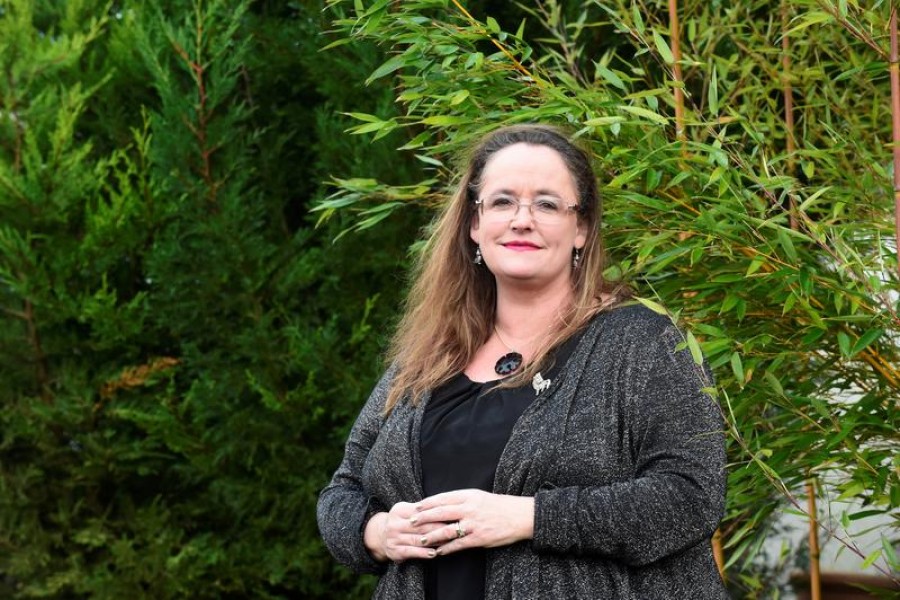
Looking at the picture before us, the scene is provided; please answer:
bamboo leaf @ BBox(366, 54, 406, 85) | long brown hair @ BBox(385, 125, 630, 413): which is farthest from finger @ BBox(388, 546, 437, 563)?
bamboo leaf @ BBox(366, 54, 406, 85)

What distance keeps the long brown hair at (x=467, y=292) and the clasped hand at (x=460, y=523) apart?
0.76ft

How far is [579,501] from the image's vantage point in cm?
184

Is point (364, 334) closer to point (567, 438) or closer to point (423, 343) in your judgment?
point (423, 343)

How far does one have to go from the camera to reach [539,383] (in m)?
1.98

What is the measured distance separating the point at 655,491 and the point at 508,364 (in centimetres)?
37

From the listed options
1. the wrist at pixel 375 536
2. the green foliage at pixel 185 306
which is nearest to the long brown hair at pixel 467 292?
the wrist at pixel 375 536

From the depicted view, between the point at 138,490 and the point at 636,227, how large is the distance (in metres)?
2.40

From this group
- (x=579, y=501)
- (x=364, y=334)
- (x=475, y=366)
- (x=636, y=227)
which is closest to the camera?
(x=579, y=501)

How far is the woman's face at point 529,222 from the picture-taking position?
6.72ft

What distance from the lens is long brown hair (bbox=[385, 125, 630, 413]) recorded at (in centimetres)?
210

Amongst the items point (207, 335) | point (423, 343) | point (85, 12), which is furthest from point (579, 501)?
point (85, 12)

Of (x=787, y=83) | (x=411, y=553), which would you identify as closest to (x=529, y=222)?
(x=411, y=553)

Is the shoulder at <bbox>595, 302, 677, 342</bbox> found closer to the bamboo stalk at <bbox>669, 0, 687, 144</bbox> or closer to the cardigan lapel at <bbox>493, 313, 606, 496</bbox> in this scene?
the cardigan lapel at <bbox>493, 313, 606, 496</bbox>

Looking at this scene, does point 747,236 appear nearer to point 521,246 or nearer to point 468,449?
point 521,246
